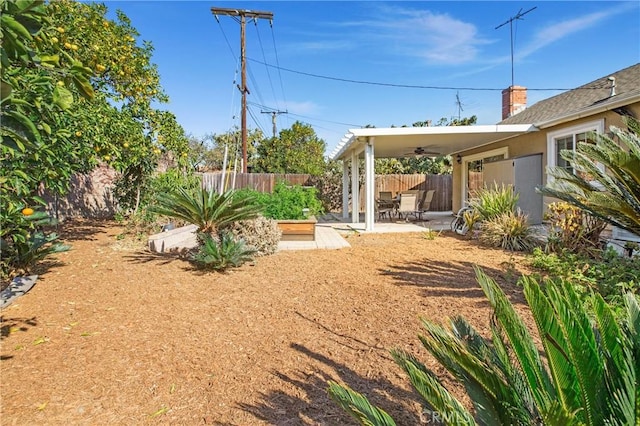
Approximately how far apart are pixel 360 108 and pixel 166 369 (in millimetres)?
21560

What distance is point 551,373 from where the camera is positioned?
49.1 inches

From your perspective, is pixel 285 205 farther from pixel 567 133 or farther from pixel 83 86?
pixel 83 86

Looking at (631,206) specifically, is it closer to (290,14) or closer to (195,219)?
(195,219)

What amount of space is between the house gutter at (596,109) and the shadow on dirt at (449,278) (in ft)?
14.6

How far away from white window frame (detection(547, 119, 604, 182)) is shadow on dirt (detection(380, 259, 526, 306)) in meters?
4.30

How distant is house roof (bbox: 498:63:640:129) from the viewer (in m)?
7.40

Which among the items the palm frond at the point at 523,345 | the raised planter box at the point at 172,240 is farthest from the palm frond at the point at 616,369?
the raised planter box at the point at 172,240

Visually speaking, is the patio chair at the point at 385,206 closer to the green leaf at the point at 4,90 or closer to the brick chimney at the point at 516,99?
the brick chimney at the point at 516,99

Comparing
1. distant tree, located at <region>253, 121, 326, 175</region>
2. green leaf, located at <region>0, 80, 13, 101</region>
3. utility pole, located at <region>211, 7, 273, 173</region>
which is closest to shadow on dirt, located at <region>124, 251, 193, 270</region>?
green leaf, located at <region>0, 80, 13, 101</region>

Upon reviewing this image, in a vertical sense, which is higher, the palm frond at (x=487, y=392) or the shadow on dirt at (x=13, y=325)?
the palm frond at (x=487, y=392)

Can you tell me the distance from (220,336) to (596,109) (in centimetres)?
874

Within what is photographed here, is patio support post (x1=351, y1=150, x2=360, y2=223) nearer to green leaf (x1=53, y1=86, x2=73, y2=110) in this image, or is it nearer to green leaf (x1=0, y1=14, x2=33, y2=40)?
green leaf (x1=53, y1=86, x2=73, y2=110)

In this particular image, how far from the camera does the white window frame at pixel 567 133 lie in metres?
7.87

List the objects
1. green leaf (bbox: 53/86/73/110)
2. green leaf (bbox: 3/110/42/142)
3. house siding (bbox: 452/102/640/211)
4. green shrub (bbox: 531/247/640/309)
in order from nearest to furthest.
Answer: green leaf (bbox: 3/110/42/142)
green leaf (bbox: 53/86/73/110)
green shrub (bbox: 531/247/640/309)
house siding (bbox: 452/102/640/211)
